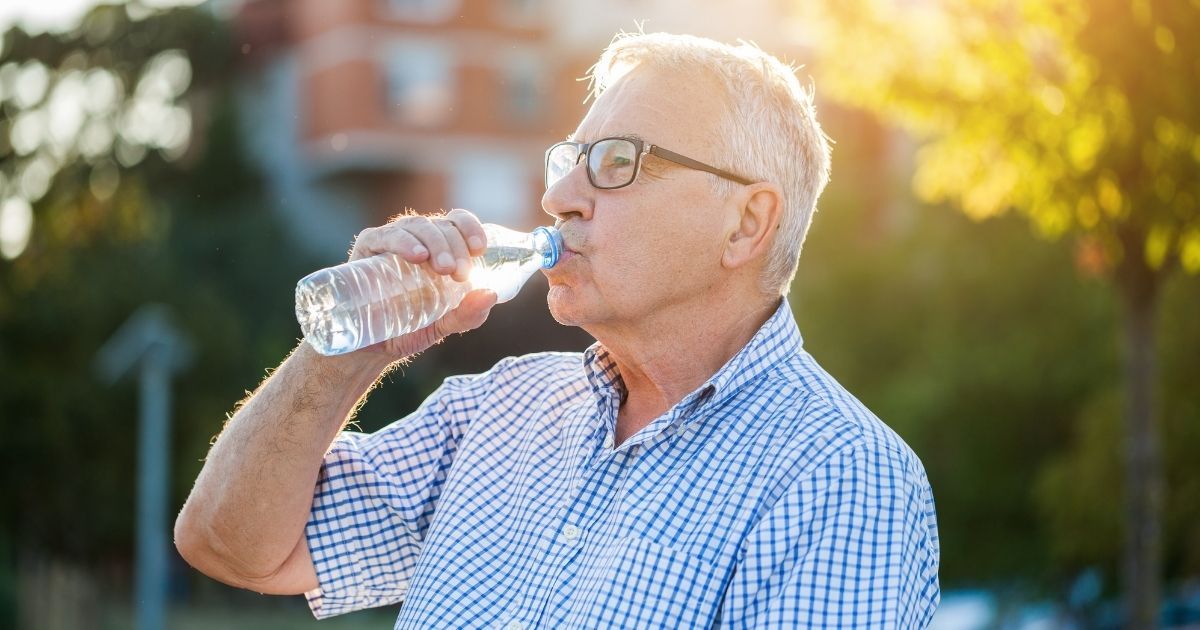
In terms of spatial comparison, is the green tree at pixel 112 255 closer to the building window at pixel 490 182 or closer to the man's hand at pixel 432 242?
the building window at pixel 490 182

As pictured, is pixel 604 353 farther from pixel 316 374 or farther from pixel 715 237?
pixel 316 374

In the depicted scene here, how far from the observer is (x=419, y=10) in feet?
111

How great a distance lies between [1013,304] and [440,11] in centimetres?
2460

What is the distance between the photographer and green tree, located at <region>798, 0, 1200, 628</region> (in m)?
5.07

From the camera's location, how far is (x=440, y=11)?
34031 millimetres

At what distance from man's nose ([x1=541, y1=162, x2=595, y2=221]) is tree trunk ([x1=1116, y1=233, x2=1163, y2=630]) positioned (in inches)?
143

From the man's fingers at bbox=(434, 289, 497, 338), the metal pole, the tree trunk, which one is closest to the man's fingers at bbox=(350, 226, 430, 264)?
the man's fingers at bbox=(434, 289, 497, 338)

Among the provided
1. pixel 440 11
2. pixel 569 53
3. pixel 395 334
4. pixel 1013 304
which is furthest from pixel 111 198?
pixel 395 334

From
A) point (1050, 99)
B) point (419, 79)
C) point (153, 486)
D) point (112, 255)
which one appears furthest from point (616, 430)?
point (419, 79)

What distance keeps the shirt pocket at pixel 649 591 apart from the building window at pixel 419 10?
3222cm

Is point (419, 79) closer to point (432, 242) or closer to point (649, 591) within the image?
point (432, 242)

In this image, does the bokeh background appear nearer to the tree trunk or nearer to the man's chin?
the tree trunk

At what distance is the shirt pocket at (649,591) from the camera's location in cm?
228

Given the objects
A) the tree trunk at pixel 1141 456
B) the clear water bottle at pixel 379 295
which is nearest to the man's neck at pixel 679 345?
the clear water bottle at pixel 379 295
